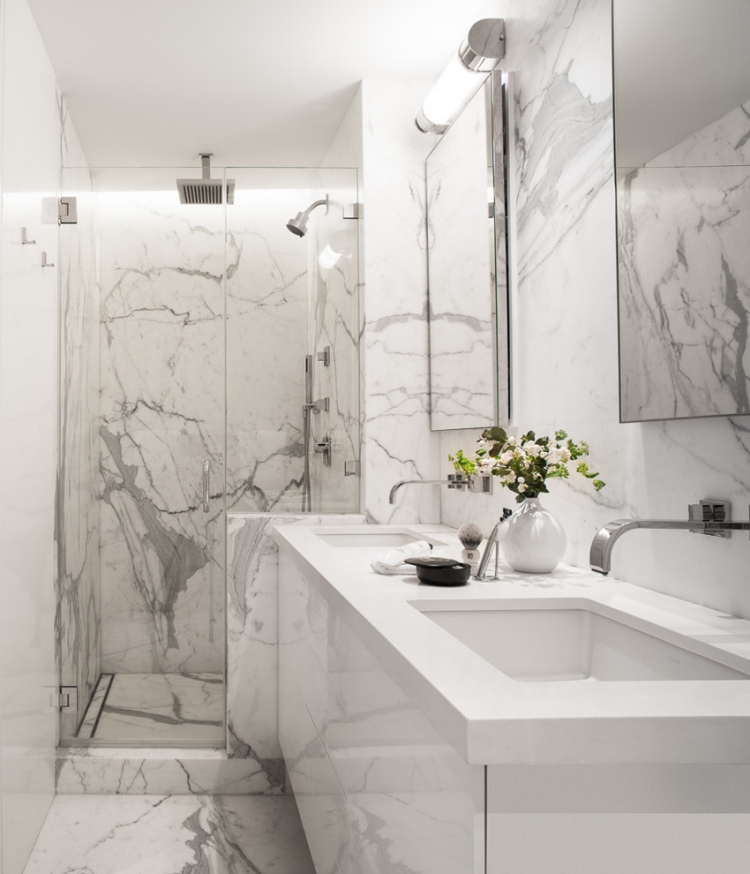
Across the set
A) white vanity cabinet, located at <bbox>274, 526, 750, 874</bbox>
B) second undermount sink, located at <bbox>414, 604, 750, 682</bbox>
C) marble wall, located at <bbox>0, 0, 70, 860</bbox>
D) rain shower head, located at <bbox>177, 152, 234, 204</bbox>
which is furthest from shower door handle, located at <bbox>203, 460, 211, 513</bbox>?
second undermount sink, located at <bbox>414, 604, 750, 682</bbox>

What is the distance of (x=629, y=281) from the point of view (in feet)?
4.74

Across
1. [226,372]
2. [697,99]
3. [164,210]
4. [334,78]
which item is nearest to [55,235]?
[164,210]

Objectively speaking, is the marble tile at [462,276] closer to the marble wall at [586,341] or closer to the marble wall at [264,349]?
the marble wall at [586,341]

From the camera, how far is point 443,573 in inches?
57.7

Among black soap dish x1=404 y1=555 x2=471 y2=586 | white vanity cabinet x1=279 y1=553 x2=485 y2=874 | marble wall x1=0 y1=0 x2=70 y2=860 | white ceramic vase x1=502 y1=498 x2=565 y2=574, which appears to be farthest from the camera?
marble wall x1=0 y1=0 x2=70 y2=860

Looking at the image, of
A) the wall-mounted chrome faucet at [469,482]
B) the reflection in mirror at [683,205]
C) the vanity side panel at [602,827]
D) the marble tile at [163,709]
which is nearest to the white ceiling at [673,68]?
the reflection in mirror at [683,205]

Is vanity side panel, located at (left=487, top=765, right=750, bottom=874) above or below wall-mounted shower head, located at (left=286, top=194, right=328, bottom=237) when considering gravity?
below

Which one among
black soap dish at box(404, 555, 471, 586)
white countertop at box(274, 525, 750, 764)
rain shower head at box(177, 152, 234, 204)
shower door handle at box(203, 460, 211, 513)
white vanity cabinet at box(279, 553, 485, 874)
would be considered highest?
rain shower head at box(177, 152, 234, 204)

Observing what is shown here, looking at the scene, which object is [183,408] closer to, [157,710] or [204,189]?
[204,189]

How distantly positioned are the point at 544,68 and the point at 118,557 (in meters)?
1.99

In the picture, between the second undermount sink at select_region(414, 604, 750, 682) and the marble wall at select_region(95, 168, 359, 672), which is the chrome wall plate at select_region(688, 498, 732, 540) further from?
the marble wall at select_region(95, 168, 359, 672)

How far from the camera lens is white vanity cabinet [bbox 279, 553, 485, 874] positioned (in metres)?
0.85

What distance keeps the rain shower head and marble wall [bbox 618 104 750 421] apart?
1.65 meters

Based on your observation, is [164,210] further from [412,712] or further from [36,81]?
[412,712]
